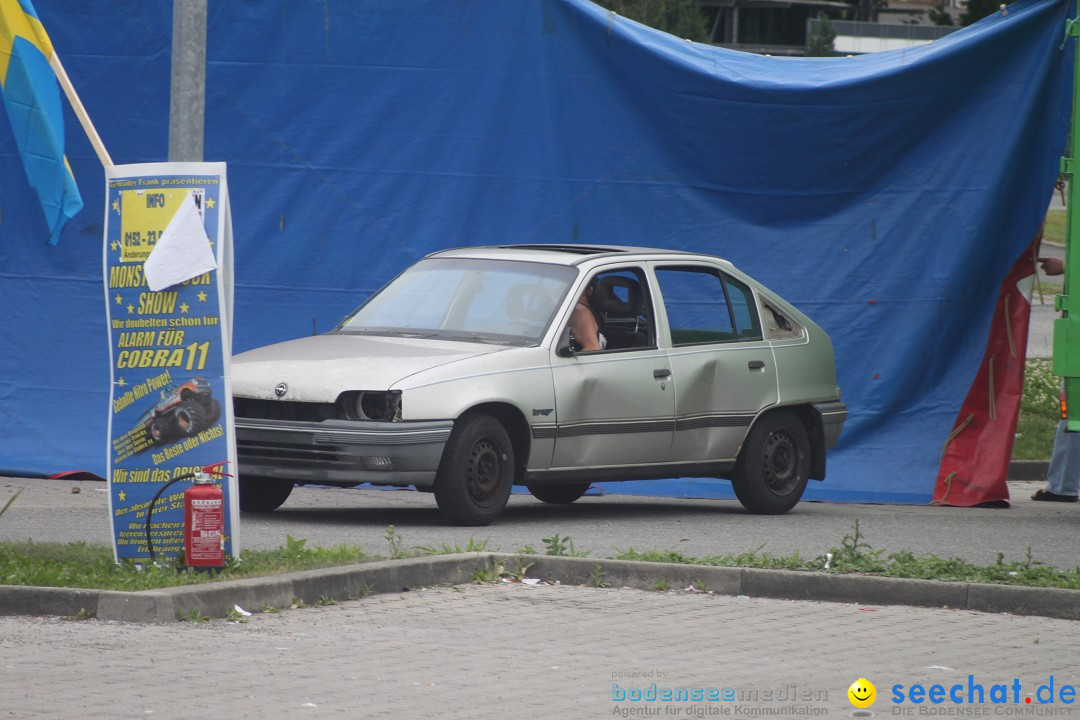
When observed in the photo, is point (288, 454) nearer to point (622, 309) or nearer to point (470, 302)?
point (470, 302)

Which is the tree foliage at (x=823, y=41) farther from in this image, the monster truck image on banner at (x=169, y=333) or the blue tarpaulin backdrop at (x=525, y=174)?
the monster truck image on banner at (x=169, y=333)

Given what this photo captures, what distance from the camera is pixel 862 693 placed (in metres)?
5.71

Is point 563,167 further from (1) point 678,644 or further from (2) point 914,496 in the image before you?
(1) point 678,644

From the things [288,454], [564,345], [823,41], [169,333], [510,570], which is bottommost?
[510,570]

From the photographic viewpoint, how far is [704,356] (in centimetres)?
1105

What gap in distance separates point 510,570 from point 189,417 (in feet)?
5.62

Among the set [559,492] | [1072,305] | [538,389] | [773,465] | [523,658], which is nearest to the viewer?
[523,658]

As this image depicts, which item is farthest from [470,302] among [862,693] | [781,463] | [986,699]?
[986,699]

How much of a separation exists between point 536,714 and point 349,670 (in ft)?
2.86

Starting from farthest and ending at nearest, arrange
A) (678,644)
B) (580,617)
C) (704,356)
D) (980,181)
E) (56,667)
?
1. (980,181)
2. (704,356)
3. (580,617)
4. (678,644)
5. (56,667)

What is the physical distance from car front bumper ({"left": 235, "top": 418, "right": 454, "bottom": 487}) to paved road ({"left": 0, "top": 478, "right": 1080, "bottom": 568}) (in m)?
0.32

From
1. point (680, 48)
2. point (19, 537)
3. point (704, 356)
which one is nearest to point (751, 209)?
point (680, 48)

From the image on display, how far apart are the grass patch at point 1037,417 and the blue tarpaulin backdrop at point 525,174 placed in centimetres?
339

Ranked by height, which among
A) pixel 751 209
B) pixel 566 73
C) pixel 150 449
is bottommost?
pixel 150 449
